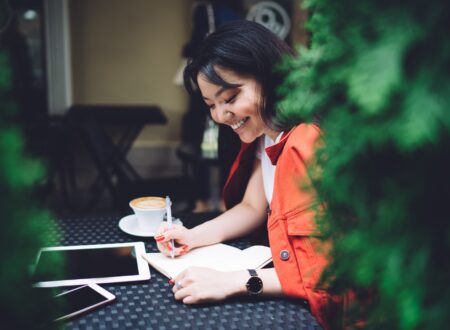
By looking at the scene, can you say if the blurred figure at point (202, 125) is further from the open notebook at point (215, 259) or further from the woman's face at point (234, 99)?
the open notebook at point (215, 259)

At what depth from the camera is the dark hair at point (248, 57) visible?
145 centimetres

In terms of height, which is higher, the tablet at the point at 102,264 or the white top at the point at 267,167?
the white top at the point at 267,167

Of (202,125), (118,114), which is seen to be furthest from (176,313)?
(118,114)

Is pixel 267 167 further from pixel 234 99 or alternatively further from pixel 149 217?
pixel 149 217

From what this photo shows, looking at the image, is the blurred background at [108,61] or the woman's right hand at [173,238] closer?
the woman's right hand at [173,238]

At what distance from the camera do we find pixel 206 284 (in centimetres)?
109

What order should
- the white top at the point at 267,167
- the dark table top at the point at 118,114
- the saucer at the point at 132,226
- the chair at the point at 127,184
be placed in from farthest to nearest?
the dark table top at the point at 118,114
the chair at the point at 127,184
the white top at the point at 267,167
the saucer at the point at 132,226

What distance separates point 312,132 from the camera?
1.23m

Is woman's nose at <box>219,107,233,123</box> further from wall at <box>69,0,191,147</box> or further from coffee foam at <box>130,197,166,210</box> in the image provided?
wall at <box>69,0,191,147</box>

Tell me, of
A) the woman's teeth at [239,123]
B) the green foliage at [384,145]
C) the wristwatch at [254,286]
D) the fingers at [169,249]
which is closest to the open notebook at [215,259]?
the fingers at [169,249]

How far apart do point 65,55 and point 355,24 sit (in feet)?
16.2

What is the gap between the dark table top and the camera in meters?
4.50

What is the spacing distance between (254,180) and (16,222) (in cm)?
113

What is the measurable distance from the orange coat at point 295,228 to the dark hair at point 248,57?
0.18 meters
